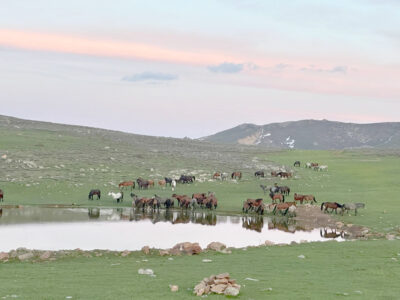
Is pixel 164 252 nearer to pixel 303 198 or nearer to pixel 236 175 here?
pixel 303 198

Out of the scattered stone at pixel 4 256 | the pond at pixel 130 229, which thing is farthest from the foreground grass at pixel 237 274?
the pond at pixel 130 229

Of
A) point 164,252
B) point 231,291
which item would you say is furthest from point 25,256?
point 231,291

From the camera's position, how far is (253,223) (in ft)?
122

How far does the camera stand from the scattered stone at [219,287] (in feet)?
47.9

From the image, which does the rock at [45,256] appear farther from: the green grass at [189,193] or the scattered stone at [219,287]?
the scattered stone at [219,287]

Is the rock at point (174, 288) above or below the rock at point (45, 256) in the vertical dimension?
above

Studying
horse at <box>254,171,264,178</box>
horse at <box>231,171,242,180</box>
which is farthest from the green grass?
horse at <box>254,171,264,178</box>

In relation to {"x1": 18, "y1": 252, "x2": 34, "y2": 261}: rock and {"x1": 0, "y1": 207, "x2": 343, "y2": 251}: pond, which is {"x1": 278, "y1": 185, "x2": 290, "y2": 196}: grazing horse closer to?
{"x1": 0, "y1": 207, "x2": 343, "y2": 251}: pond

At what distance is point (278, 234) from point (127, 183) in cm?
2142

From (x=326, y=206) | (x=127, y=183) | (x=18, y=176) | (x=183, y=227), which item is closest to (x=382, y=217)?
(x=326, y=206)

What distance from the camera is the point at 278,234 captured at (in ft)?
107

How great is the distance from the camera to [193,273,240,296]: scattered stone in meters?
14.6

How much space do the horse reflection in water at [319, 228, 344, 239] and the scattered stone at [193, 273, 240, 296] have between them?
18.2 meters

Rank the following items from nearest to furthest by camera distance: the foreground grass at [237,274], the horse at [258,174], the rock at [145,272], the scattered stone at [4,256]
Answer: the foreground grass at [237,274] → the rock at [145,272] → the scattered stone at [4,256] → the horse at [258,174]
